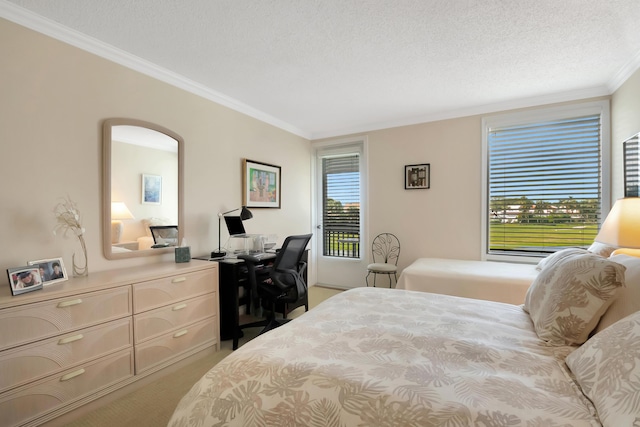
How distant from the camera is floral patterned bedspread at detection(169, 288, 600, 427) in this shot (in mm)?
853

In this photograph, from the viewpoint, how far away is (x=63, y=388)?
5.62ft

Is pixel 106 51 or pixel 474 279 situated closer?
pixel 106 51

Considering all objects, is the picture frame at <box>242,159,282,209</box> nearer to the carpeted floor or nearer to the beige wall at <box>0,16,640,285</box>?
the beige wall at <box>0,16,640,285</box>

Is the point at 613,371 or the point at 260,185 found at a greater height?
the point at 260,185

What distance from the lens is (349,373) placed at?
102 cm

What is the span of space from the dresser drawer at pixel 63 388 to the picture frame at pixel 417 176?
143 inches

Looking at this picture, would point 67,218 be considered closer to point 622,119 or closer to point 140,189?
point 140,189

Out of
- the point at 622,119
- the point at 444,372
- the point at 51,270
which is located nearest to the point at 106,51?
the point at 51,270

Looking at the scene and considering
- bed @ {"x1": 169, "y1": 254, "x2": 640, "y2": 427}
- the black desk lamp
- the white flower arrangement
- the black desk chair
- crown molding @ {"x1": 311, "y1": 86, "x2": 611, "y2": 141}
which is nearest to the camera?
bed @ {"x1": 169, "y1": 254, "x2": 640, "y2": 427}

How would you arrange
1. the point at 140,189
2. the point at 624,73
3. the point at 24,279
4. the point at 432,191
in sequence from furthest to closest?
1. the point at 432,191
2. the point at 624,73
3. the point at 140,189
4. the point at 24,279

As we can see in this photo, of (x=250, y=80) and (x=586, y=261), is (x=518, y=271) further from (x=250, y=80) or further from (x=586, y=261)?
(x=250, y=80)

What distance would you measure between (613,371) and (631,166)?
2.67 m

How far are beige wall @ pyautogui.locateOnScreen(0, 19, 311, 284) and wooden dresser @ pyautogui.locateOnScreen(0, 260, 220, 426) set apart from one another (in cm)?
37

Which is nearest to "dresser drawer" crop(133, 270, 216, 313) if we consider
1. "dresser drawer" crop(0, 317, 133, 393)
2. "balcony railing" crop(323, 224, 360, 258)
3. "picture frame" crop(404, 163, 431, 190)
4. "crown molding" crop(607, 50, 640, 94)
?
"dresser drawer" crop(0, 317, 133, 393)
